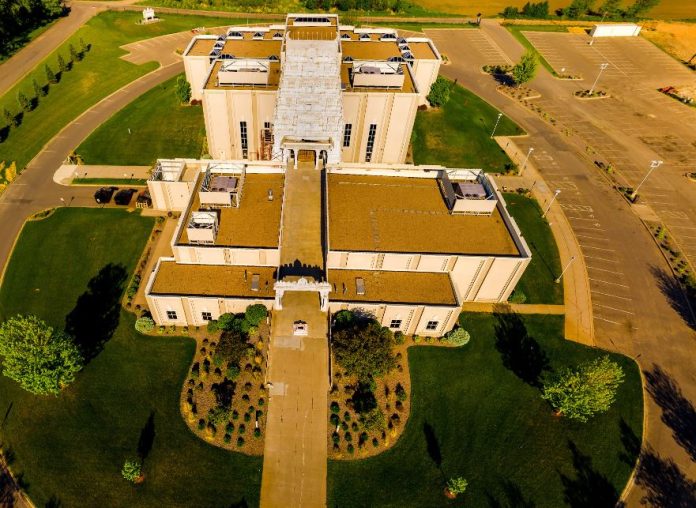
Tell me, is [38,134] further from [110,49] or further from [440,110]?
[440,110]

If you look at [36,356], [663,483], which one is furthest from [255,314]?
[663,483]

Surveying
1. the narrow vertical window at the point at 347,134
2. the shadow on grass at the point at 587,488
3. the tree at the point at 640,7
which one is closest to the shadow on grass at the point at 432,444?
the shadow on grass at the point at 587,488

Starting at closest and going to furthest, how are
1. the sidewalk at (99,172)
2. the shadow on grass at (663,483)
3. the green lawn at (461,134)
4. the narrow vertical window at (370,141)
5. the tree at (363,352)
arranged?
the shadow on grass at (663,483) < the tree at (363,352) < the sidewalk at (99,172) < the narrow vertical window at (370,141) < the green lawn at (461,134)

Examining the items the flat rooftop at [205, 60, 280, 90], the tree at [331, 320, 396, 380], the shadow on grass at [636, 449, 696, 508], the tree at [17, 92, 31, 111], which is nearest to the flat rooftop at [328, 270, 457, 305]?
the tree at [331, 320, 396, 380]

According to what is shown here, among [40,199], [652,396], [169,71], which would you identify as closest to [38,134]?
[40,199]

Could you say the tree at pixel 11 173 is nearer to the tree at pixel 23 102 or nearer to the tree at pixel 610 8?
the tree at pixel 23 102

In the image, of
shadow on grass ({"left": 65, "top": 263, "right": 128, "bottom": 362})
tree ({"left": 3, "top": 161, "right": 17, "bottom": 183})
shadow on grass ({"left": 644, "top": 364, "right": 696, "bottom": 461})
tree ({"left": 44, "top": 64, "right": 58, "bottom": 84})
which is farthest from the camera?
tree ({"left": 44, "top": 64, "right": 58, "bottom": 84})

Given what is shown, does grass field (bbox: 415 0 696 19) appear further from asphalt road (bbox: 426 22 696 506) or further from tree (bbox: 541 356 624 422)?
tree (bbox: 541 356 624 422)
